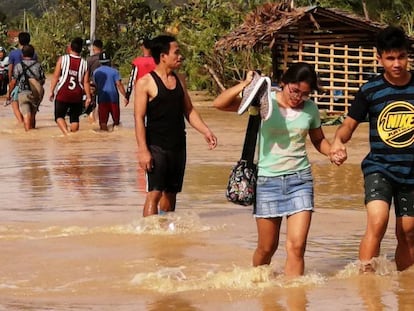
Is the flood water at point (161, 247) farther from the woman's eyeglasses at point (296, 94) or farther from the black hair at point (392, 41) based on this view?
the black hair at point (392, 41)

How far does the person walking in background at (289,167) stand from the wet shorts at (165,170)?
2.05m

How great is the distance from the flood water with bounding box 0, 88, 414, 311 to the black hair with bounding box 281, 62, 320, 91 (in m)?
1.24

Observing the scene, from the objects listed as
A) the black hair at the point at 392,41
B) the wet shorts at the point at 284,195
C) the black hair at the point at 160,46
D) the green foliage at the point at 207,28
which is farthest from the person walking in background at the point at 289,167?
the green foliage at the point at 207,28

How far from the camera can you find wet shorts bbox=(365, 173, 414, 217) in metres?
7.03

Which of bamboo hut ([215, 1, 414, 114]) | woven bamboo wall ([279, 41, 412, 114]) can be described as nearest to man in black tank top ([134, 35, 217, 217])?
bamboo hut ([215, 1, 414, 114])

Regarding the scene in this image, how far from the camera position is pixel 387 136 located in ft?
23.1

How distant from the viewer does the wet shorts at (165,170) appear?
29.5 feet

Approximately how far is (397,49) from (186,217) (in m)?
3.15

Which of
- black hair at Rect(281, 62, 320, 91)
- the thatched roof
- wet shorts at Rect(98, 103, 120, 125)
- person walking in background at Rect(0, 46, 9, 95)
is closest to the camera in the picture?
black hair at Rect(281, 62, 320, 91)

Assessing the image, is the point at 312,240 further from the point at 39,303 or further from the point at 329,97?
the point at 329,97

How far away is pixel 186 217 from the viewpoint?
953 centimetres

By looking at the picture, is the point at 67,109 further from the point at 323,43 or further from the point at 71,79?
the point at 323,43

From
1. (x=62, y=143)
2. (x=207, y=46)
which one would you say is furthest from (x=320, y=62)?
(x=62, y=143)

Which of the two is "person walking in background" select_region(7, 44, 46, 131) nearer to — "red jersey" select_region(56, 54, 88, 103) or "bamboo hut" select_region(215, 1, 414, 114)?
"red jersey" select_region(56, 54, 88, 103)
